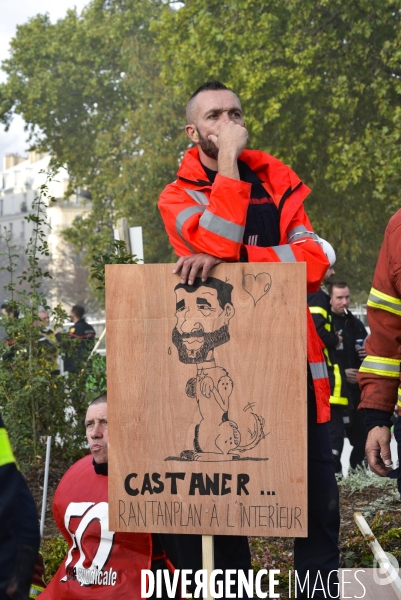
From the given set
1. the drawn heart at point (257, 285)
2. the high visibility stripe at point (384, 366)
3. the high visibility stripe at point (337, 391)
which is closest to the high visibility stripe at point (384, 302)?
the high visibility stripe at point (384, 366)

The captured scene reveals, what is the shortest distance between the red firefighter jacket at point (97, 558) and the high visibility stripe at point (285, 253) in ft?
4.60

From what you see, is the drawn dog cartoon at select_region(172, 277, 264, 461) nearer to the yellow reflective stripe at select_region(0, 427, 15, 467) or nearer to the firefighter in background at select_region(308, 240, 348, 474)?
the yellow reflective stripe at select_region(0, 427, 15, 467)

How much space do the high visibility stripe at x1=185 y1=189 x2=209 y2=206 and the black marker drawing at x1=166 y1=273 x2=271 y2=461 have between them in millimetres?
486

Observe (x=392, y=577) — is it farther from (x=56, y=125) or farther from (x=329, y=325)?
(x=56, y=125)

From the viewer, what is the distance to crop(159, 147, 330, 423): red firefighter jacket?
3.19m

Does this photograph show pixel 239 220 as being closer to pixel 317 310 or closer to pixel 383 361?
pixel 383 361

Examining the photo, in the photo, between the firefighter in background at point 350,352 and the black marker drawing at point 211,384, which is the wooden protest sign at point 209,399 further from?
the firefighter in background at point 350,352

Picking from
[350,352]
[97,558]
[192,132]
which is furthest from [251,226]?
[350,352]

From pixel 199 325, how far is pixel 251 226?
1.90 ft

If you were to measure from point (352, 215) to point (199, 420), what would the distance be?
1925cm

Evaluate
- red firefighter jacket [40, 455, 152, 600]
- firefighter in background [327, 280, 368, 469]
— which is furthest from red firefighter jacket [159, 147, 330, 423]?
firefighter in background [327, 280, 368, 469]

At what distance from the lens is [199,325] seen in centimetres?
303

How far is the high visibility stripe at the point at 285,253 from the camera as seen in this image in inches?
129

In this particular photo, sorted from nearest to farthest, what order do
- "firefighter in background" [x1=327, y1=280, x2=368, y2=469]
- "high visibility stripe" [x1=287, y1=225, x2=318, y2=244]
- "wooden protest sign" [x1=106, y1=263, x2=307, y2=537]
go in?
"wooden protest sign" [x1=106, y1=263, x2=307, y2=537]
"high visibility stripe" [x1=287, y1=225, x2=318, y2=244]
"firefighter in background" [x1=327, y1=280, x2=368, y2=469]
